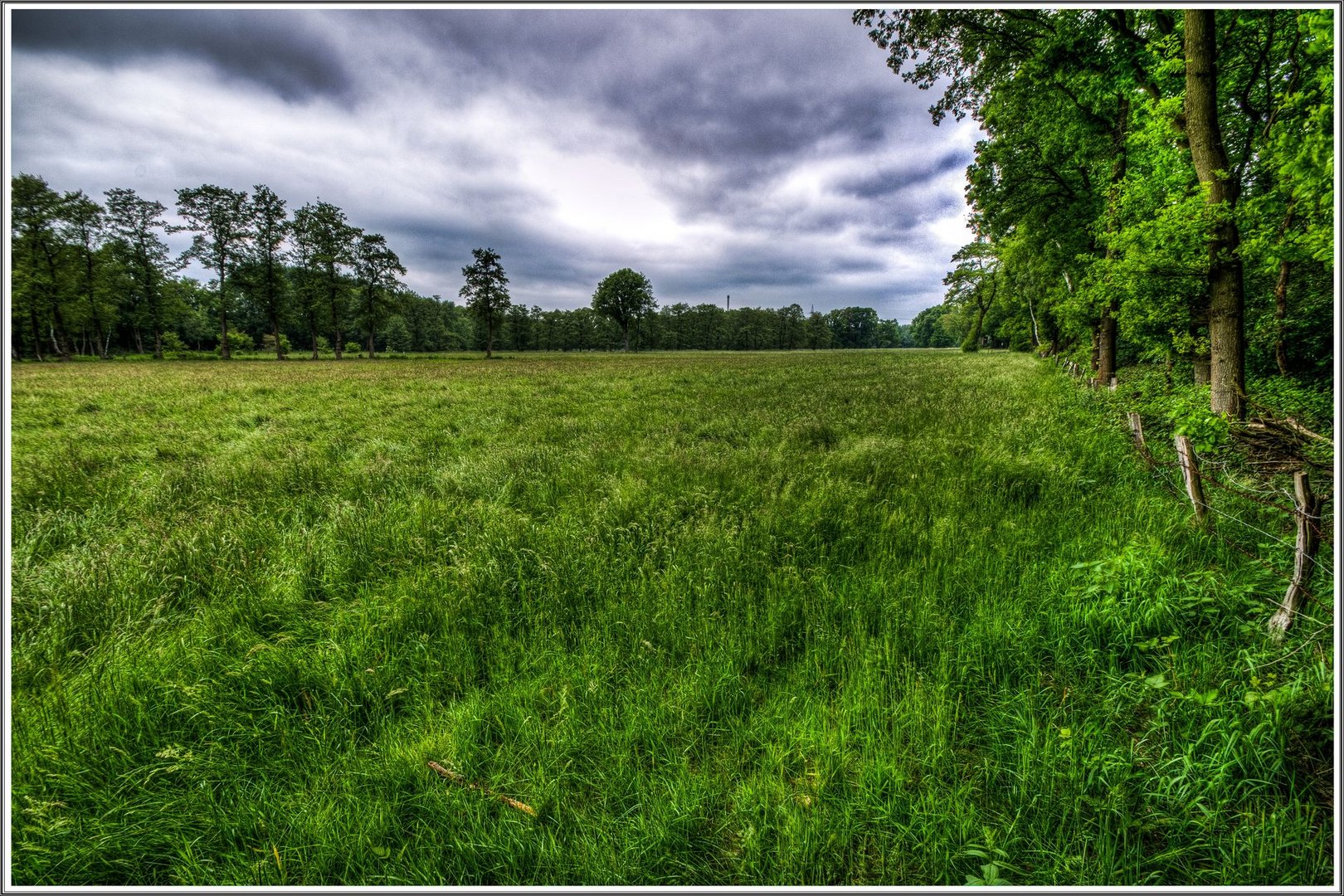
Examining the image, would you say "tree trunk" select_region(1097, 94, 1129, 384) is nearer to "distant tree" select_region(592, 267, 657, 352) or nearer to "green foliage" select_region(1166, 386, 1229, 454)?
"green foliage" select_region(1166, 386, 1229, 454)

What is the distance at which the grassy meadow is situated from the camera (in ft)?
6.45

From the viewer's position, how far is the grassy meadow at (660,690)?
197 centimetres

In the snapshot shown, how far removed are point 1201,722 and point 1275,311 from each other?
15.5 metres

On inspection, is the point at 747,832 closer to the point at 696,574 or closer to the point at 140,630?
the point at 696,574

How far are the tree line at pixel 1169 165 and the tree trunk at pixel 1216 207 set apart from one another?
21 mm

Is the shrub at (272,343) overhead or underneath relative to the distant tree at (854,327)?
underneath

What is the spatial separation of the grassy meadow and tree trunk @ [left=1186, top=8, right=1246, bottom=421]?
190 cm

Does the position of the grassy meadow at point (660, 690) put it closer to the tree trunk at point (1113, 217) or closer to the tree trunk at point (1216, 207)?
the tree trunk at point (1216, 207)

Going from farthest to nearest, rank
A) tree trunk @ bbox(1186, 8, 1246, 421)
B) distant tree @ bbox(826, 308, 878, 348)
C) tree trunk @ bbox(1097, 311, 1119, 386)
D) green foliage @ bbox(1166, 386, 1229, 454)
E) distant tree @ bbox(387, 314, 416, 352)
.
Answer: distant tree @ bbox(826, 308, 878, 348), distant tree @ bbox(387, 314, 416, 352), tree trunk @ bbox(1097, 311, 1119, 386), tree trunk @ bbox(1186, 8, 1246, 421), green foliage @ bbox(1166, 386, 1229, 454)

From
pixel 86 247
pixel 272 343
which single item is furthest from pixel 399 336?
pixel 86 247

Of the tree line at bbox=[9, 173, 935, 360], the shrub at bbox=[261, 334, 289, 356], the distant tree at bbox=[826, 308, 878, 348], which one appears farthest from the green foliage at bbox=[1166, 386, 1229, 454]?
the distant tree at bbox=[826, 308, 878, 348]

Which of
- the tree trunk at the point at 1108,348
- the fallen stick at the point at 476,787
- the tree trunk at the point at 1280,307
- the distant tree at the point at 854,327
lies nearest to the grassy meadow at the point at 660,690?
the fallen stick at the point at 476,787

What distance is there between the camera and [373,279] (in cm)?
4975

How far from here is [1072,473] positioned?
6.18 metres
